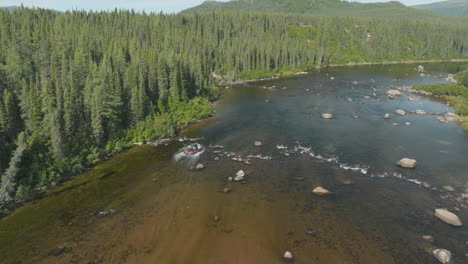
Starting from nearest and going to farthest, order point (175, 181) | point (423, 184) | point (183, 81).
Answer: point (423, 184)
point (175, 181)
point (183, 81)

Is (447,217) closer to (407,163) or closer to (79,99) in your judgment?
(407,163)

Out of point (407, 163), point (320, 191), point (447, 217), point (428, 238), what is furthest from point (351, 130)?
point (428, 238)

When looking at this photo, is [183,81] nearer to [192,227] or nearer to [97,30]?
[192,227]

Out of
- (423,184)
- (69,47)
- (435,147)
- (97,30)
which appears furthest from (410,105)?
(97,30)

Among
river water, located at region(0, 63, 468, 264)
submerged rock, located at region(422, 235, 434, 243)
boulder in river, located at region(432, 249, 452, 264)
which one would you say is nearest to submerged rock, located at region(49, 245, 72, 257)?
A: river water, located at region(0, 63, 468, 264)

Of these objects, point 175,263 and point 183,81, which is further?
point 183,81

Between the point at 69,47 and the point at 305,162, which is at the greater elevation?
the point at 69,47

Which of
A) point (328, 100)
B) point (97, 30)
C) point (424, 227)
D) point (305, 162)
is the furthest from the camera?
point (97, 30)
